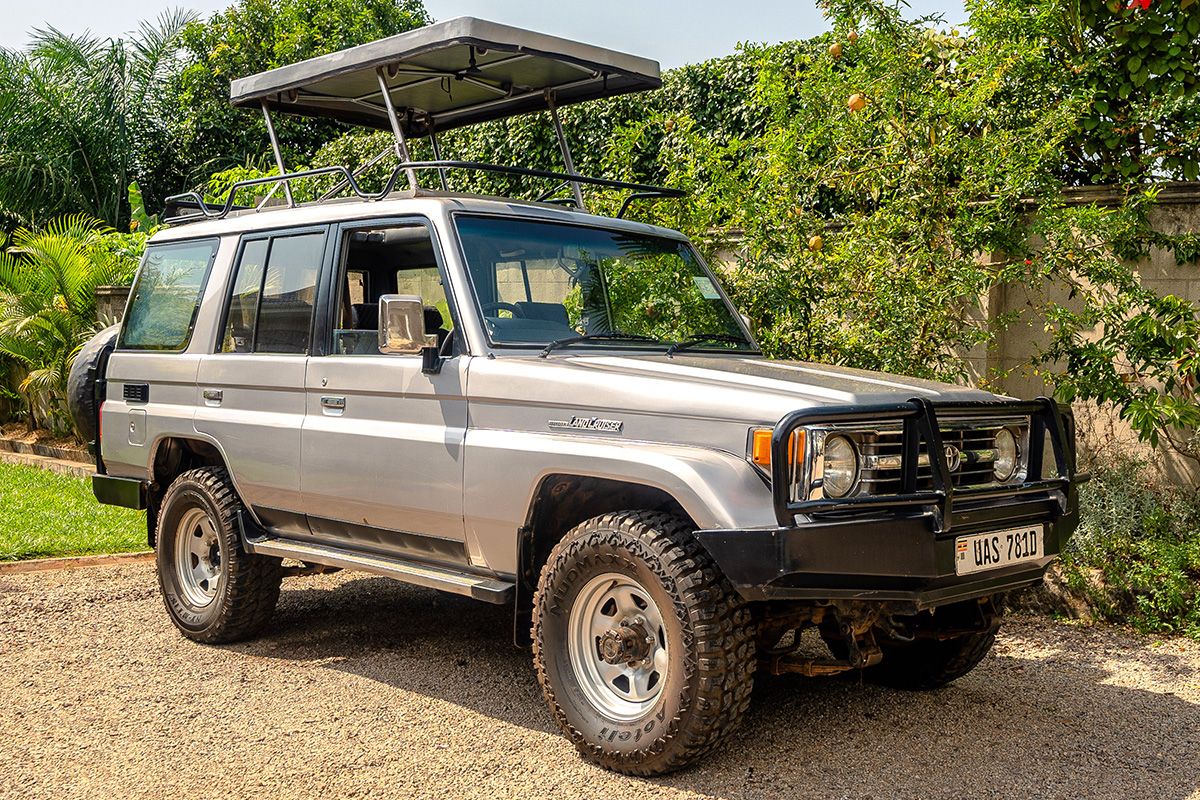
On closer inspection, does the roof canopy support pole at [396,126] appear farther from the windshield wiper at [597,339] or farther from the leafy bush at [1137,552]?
the leafy bush at [1137,552]

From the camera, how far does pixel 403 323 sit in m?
4.72

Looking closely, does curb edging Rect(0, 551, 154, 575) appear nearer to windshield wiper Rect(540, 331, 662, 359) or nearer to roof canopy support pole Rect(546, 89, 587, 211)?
roof canopy support pole Rect(546, 89, 587, 211)

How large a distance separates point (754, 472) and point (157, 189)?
62.7 feet

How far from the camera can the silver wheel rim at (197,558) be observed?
6.22 metres

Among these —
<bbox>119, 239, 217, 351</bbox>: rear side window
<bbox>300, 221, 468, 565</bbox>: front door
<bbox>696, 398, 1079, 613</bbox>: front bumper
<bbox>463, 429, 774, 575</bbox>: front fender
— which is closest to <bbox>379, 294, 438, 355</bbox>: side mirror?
<bbox>300, 221, 468, 565</bbox>: front door

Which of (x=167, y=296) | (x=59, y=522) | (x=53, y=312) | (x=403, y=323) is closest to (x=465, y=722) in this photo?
(x=403, y=323)

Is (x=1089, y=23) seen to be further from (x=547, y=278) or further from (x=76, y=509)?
(x=76, y=509)

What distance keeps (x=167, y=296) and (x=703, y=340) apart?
10.0 feet

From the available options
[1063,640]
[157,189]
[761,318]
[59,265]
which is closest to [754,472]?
[1063,640]

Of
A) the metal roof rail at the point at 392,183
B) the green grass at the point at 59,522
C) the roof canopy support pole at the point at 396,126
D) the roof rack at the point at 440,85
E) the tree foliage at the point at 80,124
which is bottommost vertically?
the green grass at the point at 59,522

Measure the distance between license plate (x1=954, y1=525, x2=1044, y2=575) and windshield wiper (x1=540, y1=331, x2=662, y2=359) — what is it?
1718 millimetres

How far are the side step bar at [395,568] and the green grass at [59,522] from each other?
3145 mm

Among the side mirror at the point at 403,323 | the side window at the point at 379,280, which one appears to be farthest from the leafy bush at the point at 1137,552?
the side mirror at the point at 403,323

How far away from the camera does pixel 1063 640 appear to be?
6176 mm
